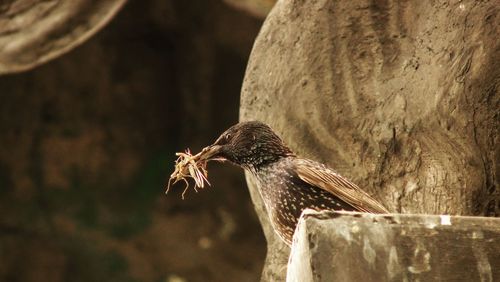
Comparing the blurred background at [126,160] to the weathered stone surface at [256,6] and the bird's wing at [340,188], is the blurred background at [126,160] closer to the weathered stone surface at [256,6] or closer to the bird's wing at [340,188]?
the weathered stone surface at [256,6]

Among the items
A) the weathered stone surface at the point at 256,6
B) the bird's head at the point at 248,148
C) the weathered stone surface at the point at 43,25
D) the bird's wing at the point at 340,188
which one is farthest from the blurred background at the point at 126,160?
the bird's wing at the point at 340,188

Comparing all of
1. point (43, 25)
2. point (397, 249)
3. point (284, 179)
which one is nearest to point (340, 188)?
point (284, 179)

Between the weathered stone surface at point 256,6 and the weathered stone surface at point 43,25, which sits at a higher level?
the weathered stone surface at point 256,6

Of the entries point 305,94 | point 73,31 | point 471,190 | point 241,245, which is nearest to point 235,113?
point 241,245

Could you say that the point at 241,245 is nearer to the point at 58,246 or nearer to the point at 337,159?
the point at 58,246

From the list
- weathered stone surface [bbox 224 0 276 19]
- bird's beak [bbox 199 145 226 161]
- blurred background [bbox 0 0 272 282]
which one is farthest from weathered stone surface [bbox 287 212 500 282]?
blurred background [bbox 0 0 272 282]

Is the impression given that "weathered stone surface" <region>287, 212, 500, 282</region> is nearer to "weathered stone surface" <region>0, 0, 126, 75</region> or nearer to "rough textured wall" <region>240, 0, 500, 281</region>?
"rough textured wall" <region>240, 0, 500, 281</region>
